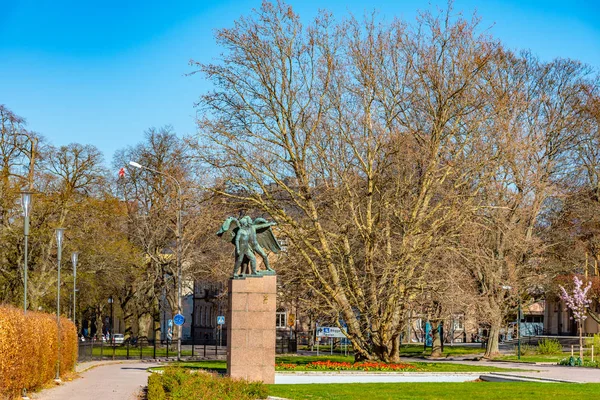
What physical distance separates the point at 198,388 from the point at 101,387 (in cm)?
770

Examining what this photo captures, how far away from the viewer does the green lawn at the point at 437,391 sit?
2236cm

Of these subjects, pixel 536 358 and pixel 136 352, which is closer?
pixel 536 358

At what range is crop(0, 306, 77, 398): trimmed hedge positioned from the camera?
1862 centimetres

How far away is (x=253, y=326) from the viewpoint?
26.3m

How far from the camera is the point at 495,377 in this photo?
101ft

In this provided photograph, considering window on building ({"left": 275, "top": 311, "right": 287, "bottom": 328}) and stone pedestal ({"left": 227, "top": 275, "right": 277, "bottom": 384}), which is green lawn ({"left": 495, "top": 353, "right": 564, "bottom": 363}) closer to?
stone pedestal ({"left": 227, "top": 275, "right": 277, "bottom": 384})

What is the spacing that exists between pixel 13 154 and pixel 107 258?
776 cm

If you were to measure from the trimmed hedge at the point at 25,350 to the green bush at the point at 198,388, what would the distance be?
2.79 metres

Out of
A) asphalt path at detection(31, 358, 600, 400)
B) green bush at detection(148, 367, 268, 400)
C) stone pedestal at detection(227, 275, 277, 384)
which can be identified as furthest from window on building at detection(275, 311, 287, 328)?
green bush at detection(148, 367, 268, 400)

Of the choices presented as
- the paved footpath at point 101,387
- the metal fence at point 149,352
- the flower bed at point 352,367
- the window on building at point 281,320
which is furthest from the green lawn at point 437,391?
the window on building at point 281,320

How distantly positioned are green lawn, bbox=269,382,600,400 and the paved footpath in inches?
148

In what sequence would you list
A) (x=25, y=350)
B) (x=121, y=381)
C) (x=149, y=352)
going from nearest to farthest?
(x=25, y=350), (x=121, y=381), (x=149, y=352)

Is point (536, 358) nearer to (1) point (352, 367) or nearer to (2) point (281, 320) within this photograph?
(1) point (352, 367)

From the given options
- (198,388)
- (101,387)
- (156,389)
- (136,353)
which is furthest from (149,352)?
(198,388)
